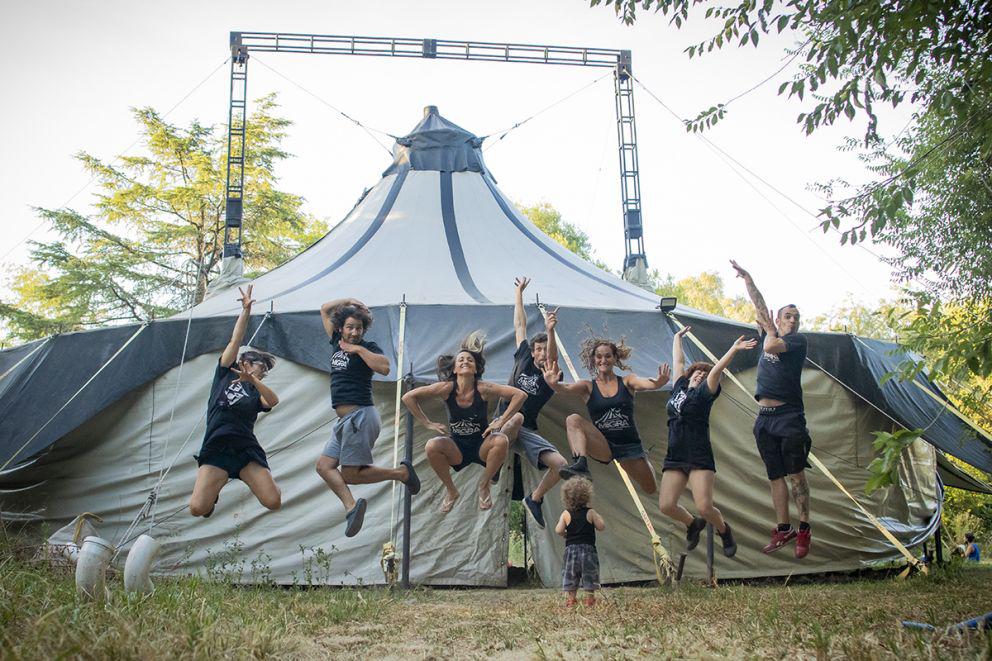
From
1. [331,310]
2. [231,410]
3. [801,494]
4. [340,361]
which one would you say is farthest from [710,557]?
[231,410]

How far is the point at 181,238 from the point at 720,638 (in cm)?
1691

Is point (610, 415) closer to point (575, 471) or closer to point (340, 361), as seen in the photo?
point (575, 471)

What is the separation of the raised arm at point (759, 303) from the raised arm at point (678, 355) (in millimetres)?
566

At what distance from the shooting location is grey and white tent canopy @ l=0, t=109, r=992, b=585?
5645mm

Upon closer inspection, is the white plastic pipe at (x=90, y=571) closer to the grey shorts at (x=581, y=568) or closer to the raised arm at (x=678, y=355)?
the grey shorts at (x=581, y=568)

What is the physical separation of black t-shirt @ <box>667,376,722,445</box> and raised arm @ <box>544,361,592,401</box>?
581mm

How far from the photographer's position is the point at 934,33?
330cm

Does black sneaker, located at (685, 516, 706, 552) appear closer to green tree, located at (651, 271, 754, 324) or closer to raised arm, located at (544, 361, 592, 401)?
raised arm, located at (544, 361, 592, 401)

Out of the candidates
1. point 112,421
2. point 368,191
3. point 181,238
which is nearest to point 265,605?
point 112,421

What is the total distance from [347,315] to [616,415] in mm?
1846

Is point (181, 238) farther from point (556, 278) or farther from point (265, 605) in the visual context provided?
point (265, 605)

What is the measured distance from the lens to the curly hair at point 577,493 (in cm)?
461

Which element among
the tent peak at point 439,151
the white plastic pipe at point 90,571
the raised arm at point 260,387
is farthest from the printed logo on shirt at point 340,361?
the tent peak at point 439,151

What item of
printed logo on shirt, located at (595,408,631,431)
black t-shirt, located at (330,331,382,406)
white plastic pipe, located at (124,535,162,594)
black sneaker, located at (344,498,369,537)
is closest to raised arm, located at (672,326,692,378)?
printed logo on shirt, located at (595,408,631,431)
